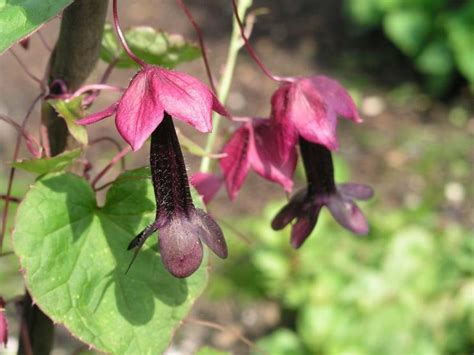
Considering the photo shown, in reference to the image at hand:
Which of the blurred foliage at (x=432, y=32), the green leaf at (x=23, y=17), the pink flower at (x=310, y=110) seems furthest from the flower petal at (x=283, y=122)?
the blurred foliage at (x=432, y=32)

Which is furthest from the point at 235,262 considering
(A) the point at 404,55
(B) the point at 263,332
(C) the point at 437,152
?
(A) the point at 404,55

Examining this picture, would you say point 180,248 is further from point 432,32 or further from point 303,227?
point 432,32

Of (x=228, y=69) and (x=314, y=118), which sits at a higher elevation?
(x=314, y=118)

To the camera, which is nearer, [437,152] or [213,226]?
[213,226]

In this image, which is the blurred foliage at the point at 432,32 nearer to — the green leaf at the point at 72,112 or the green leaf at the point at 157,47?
the green leaf at the point at 157,47

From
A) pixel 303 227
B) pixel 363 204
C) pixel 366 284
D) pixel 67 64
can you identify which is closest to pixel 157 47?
pixel 67 64

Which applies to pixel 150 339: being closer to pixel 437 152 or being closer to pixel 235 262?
pixel 235 262

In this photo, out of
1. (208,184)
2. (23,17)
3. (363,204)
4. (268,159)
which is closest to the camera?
(23,17)
